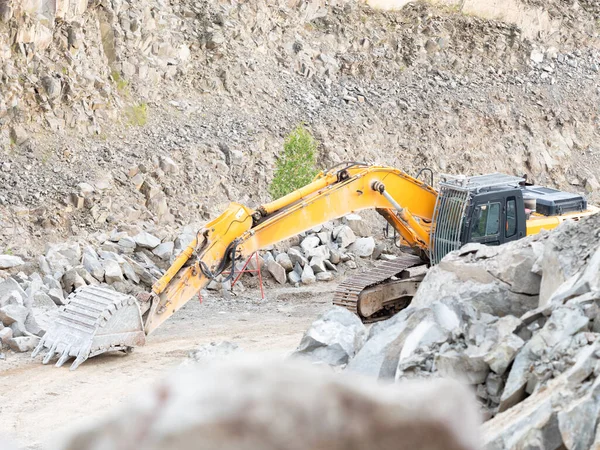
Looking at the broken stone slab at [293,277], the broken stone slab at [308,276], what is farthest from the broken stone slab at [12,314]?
the broken stone slab at [308,276]

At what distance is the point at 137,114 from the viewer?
20.6m

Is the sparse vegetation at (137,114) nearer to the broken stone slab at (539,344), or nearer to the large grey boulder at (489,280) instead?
the large grey boulder at (489,280)

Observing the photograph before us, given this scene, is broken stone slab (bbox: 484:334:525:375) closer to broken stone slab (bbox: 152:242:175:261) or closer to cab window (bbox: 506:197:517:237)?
cab window (bbox: 506:197:517:237)

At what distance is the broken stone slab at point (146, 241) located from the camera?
17.1 meters

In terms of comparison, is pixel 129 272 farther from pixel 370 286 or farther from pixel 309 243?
pixel 370 286

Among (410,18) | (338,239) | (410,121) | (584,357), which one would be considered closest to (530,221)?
(338,239)

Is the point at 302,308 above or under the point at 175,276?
under

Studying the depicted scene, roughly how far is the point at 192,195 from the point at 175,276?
844cm

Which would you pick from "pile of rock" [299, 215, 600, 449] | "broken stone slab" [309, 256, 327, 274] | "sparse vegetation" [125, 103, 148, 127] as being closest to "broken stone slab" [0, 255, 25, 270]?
"sparse vegetation" [125, 103, 148, 127]

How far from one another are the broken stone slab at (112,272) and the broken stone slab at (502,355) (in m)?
9.71

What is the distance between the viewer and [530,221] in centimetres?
1438

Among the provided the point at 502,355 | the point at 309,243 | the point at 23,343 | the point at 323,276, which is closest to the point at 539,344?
the point at 502,355

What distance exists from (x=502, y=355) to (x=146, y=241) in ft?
36.5

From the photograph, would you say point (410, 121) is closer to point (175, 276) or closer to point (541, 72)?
point (541, 72)
